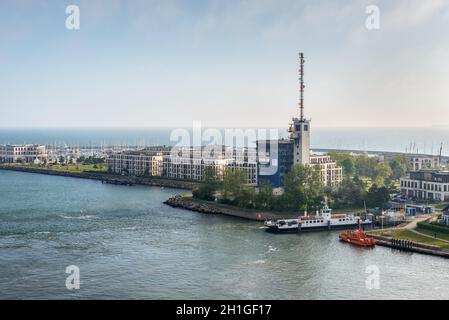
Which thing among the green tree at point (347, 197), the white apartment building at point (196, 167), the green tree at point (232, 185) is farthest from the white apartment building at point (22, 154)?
the green tree at point (347, 197)

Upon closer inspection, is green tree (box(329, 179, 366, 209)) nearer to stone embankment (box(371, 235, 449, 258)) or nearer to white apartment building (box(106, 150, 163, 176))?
stone embankment (box(371, 235, 449, 258))

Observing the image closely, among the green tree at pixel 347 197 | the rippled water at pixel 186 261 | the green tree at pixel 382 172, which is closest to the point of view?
the rippled water at pixel 186 261

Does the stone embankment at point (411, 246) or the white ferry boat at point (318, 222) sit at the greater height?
the white ferry boat at point (318, 222)

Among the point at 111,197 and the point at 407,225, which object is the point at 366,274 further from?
the point at 111,197

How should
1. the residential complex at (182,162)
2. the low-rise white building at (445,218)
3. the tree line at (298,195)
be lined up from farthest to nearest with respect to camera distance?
the residential complex at (182,162) < the tree line at (298,195) < the low-rise white building at (445,218)

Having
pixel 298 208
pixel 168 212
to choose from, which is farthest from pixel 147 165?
pixel 298 208

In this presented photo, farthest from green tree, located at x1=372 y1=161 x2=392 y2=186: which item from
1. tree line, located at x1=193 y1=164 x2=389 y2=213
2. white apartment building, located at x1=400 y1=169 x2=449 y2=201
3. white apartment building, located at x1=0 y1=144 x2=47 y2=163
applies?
white apartment building, located at x1=0 y1=144 x2=47 y2=163

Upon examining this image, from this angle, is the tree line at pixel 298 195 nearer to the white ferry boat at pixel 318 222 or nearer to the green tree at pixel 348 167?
the white ferry boat at pixel 318 222
